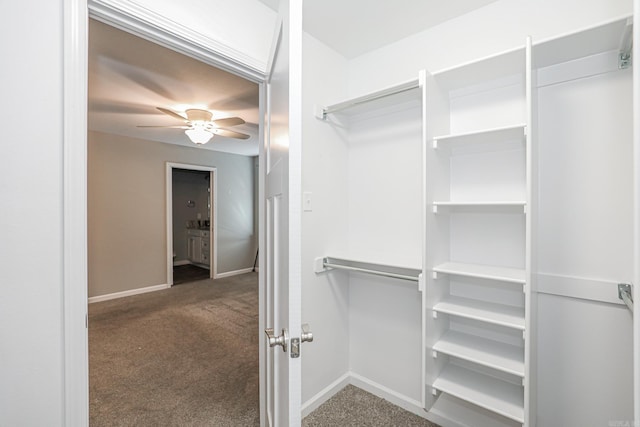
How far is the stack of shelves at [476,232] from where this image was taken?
1.46 metres

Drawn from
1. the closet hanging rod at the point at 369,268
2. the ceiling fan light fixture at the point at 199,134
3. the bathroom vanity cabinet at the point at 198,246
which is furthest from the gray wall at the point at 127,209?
the closet hanging rod at the point at 369,268

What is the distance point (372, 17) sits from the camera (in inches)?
69.3

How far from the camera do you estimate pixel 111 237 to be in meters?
4.27

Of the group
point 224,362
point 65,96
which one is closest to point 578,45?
point 65,96

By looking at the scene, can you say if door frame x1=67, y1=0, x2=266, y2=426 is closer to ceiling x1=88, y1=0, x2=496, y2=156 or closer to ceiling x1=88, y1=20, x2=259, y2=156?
ceiling x1=88, y1=0, x2=496, y2=156

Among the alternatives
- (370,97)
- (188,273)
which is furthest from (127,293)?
(370,97)

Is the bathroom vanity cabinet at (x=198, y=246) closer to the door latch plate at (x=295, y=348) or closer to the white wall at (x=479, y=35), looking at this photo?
the white wall at (x=479, y=35)

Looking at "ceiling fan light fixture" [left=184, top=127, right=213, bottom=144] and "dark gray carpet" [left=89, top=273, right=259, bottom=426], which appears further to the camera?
"ceiling fan light fixture" [left=184, top=127, right=213, bottom=144]

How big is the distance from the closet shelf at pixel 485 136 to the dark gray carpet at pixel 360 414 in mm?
1732

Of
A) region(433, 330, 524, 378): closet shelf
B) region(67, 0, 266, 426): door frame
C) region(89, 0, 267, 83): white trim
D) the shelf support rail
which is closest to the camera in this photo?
region(67, 0, 266, 426): door frame

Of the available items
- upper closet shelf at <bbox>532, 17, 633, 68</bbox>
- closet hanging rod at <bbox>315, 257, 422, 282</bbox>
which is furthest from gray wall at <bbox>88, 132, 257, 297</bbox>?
upper closet shelf at <bbox>532, 17, 633, 68</bbox>

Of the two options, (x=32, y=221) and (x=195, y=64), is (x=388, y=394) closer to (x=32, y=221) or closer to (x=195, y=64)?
(x=32, y=221)

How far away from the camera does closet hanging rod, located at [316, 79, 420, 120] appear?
1.64 metres

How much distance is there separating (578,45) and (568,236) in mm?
888
